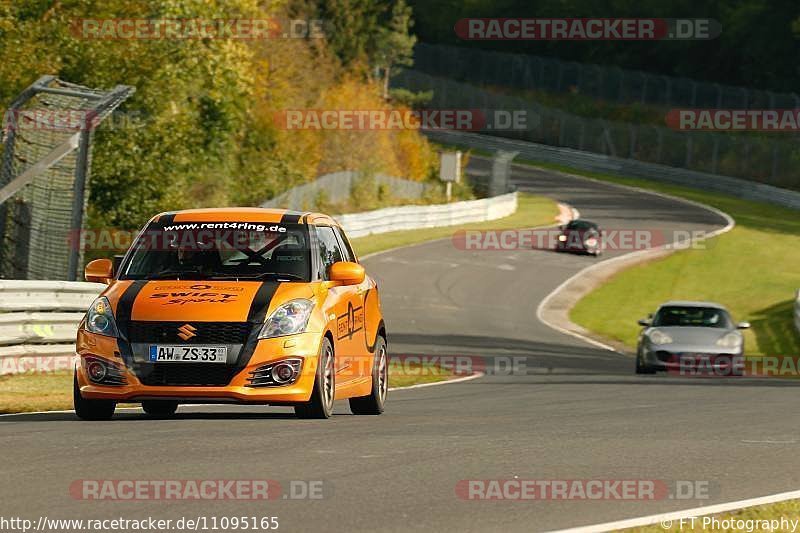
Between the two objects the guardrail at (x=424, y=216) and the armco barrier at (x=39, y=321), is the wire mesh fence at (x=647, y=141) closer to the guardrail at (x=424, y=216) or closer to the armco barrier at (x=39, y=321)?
the guardrail at (x=424, y=216)

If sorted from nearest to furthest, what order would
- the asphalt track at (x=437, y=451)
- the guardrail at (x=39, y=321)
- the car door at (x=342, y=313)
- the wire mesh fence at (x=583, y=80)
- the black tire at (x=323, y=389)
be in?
the asphalt track at (x=437, y=451) < the black tire at (x=323, y=389) < the car door at (x=342, y=313) < the guardrail at (x=39, y=321) < the wire mesh fence at (x=583, y=80)

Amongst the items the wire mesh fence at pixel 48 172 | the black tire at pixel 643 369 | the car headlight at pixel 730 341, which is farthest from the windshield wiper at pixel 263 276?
the car headlight at pixel 730 341

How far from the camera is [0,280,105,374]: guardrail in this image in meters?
17.7

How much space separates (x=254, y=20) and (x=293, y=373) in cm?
3770

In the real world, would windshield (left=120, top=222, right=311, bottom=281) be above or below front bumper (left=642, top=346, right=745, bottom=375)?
above

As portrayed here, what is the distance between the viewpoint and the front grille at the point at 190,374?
11656 millimetres

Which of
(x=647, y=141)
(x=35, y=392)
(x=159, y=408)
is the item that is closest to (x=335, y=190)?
(x=647, y=141)

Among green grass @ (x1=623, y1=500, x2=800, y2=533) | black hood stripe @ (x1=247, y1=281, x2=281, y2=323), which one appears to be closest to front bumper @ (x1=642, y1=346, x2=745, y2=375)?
black hood stripe @ (x1=247, y1=281, x2=281, y2=323)

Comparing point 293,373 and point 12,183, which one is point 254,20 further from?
point 293,373

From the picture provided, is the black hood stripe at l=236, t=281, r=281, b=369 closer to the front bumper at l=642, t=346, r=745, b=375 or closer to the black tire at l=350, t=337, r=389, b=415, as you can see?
the black tire at l=350, t=337, r=389, b=415

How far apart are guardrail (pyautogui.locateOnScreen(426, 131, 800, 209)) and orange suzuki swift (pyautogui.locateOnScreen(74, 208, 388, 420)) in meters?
62.5

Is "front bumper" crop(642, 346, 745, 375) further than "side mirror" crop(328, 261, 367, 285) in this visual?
Yes

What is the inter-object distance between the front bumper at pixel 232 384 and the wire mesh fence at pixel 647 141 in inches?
2821

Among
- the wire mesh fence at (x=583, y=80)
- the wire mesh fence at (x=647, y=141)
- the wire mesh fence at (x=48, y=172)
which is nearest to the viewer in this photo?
the wire mesh fence at (x=48, y=172)
